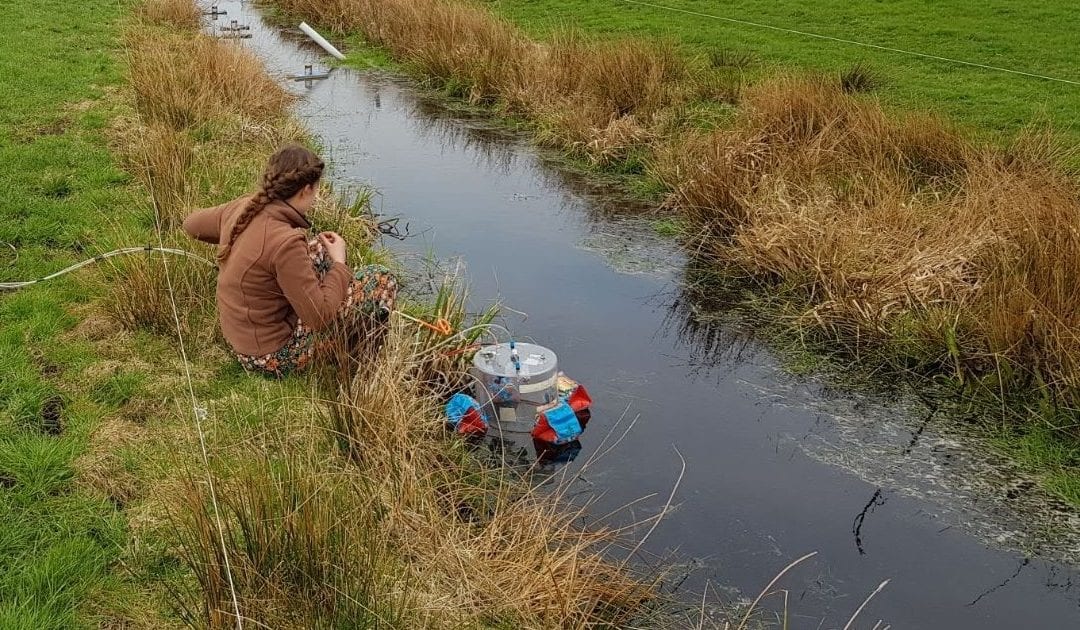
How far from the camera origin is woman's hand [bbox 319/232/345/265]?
4.53 metres

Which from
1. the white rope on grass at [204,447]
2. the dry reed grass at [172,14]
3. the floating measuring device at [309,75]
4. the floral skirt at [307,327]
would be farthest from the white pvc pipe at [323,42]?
the floral skirt at [307,327]

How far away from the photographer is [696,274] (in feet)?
22.5

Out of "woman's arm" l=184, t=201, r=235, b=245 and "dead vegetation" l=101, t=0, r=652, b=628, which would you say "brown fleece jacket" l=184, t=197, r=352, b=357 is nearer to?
"woman's arm" l=184, t=201, r=235, b=245

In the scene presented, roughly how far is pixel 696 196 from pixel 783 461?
3.42 meters

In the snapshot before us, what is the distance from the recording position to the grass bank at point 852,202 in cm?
510

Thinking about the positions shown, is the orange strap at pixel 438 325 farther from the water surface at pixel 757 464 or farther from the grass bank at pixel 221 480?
the water surface at pixel 757 464

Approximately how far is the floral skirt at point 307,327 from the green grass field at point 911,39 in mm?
6079

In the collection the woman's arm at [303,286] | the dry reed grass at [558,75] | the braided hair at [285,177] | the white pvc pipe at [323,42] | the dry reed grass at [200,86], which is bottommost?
the white pvc pipe at [323,42]

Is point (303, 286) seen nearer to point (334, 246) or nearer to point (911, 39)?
point (334, 246)

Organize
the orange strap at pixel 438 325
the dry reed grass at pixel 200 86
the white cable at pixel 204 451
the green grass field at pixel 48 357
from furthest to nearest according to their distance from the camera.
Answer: the dry reed grass at pixel 200 86, the orange strap at pixel 438 325, the green grass field at pixel 48 357, the white cable at pixel 204 451

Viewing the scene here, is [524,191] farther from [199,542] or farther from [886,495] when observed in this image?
[199,542]

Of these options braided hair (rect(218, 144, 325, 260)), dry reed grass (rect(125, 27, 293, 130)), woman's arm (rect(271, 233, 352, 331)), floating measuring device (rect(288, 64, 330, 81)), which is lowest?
floating measuring device (rect(288, 64, 330, 81))

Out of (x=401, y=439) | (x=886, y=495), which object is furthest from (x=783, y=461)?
(x=401, y=439)

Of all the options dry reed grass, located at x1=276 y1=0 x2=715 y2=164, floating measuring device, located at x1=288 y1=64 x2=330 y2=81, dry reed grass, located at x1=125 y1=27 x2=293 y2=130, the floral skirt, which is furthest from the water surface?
floating measuring device, located at x1=288 y1=64 x2=330 y2=81
